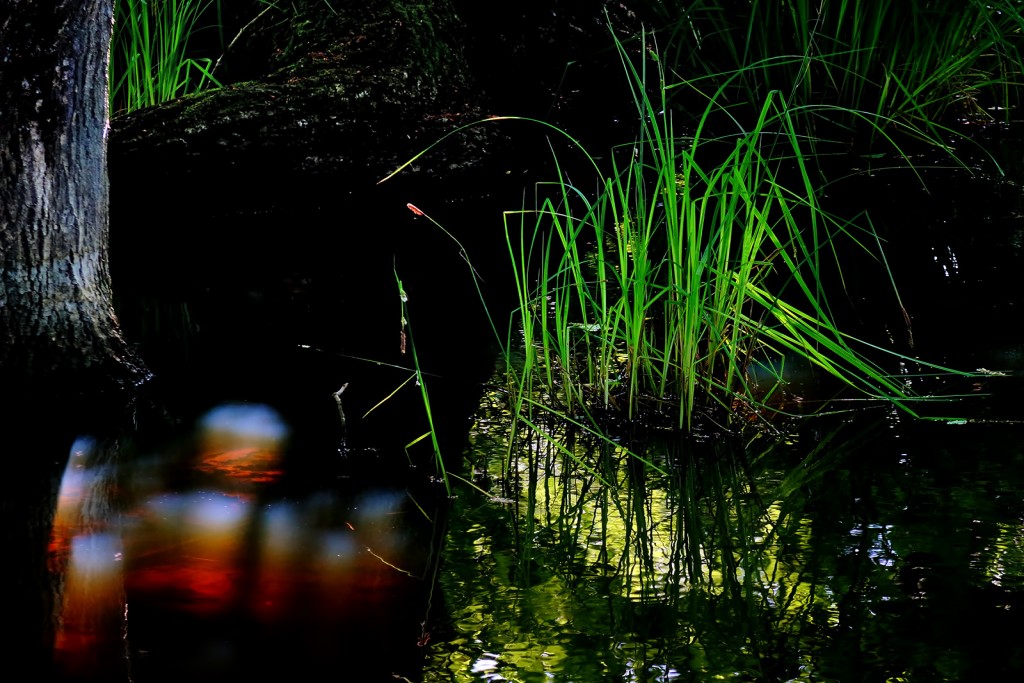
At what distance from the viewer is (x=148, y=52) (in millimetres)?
3773

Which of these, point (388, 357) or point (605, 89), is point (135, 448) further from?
point (605, 89)

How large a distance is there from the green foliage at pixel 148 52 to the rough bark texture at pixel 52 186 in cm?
183

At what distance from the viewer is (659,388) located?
2057 millimetres

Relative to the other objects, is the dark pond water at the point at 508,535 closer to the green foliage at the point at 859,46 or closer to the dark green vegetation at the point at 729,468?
the dark green vegetation at the point at 729,468

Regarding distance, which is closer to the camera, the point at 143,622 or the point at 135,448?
the point at 143,622

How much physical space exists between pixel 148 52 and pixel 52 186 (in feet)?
6.58

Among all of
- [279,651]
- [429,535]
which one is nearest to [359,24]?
[429,535]

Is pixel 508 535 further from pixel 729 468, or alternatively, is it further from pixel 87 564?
pixel 87 564

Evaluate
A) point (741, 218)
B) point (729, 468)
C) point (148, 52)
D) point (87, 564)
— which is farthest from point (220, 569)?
point (148, 52)

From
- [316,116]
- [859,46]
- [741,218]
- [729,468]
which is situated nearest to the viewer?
[729,468]

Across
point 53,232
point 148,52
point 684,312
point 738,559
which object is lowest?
point 738,559

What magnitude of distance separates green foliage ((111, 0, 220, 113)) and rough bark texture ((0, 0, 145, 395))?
1829 millimetres

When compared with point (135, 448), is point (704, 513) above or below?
below

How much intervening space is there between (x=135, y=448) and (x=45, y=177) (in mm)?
557
